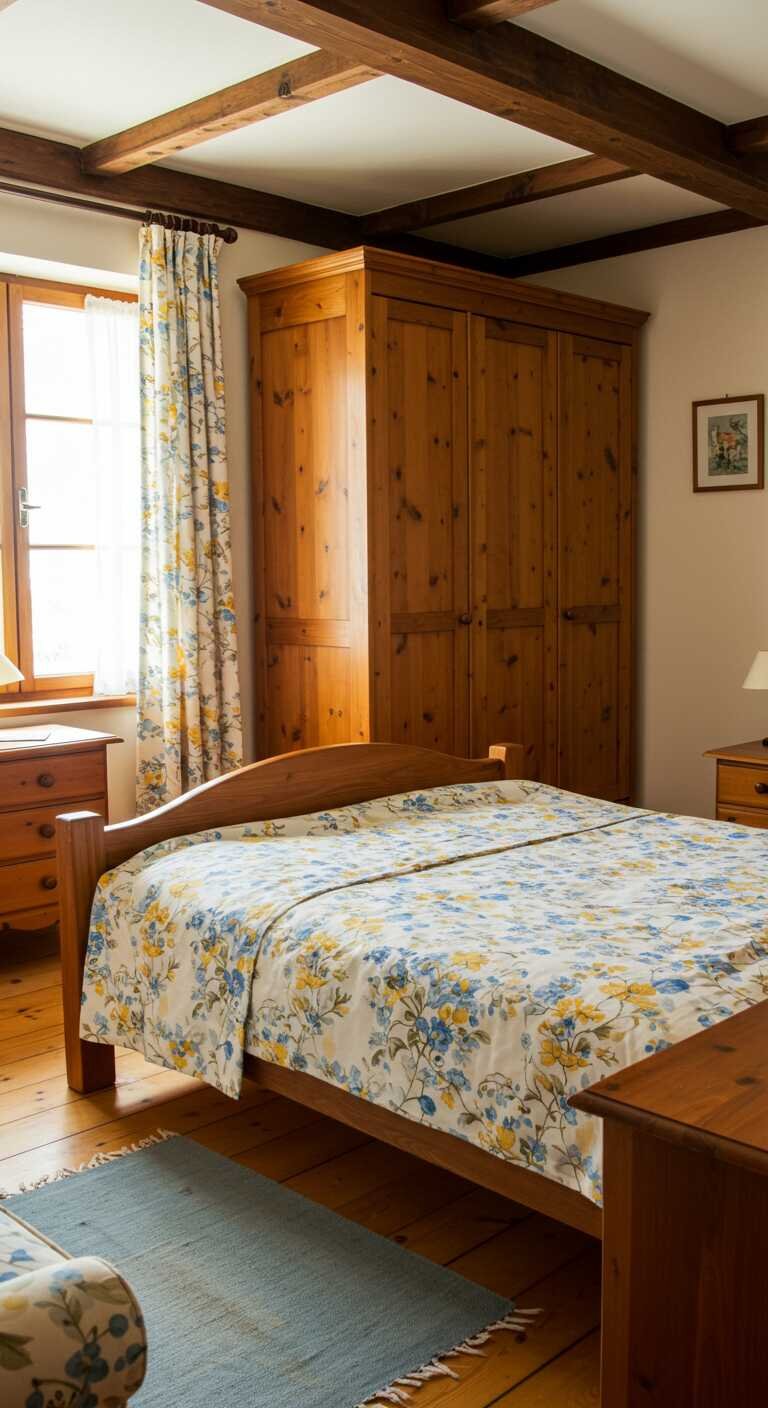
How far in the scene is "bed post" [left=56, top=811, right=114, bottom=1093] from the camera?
2.87 metres

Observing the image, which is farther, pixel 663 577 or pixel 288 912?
pixel 663 577

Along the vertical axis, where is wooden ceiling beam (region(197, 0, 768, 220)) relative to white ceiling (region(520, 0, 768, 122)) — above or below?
below

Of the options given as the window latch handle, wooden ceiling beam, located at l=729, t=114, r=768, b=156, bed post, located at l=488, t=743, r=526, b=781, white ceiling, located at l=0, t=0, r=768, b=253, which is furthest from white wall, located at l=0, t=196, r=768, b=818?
bed post, located at l=488, t=743, r=526, b=781

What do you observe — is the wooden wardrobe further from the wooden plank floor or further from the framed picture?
the wooden plank floor

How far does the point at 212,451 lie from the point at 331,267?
28.5 inches

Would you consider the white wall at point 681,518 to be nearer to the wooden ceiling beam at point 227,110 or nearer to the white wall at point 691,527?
the white wall at point 691,527

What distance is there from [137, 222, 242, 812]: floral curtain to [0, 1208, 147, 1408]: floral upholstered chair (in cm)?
311

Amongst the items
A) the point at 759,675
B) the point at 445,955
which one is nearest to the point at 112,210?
the point at 759,675

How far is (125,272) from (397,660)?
158 centimetres

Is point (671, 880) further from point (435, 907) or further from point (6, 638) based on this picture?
point (6, 638)

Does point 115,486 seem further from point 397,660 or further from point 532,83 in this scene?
point 532,83

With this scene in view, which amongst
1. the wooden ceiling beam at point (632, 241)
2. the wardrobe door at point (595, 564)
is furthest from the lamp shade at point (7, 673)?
the wooden ceiling beam at point (632, 241)

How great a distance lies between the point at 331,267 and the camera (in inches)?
164

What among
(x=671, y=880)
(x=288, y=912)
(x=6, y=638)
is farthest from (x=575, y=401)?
(x=288, y=912)
